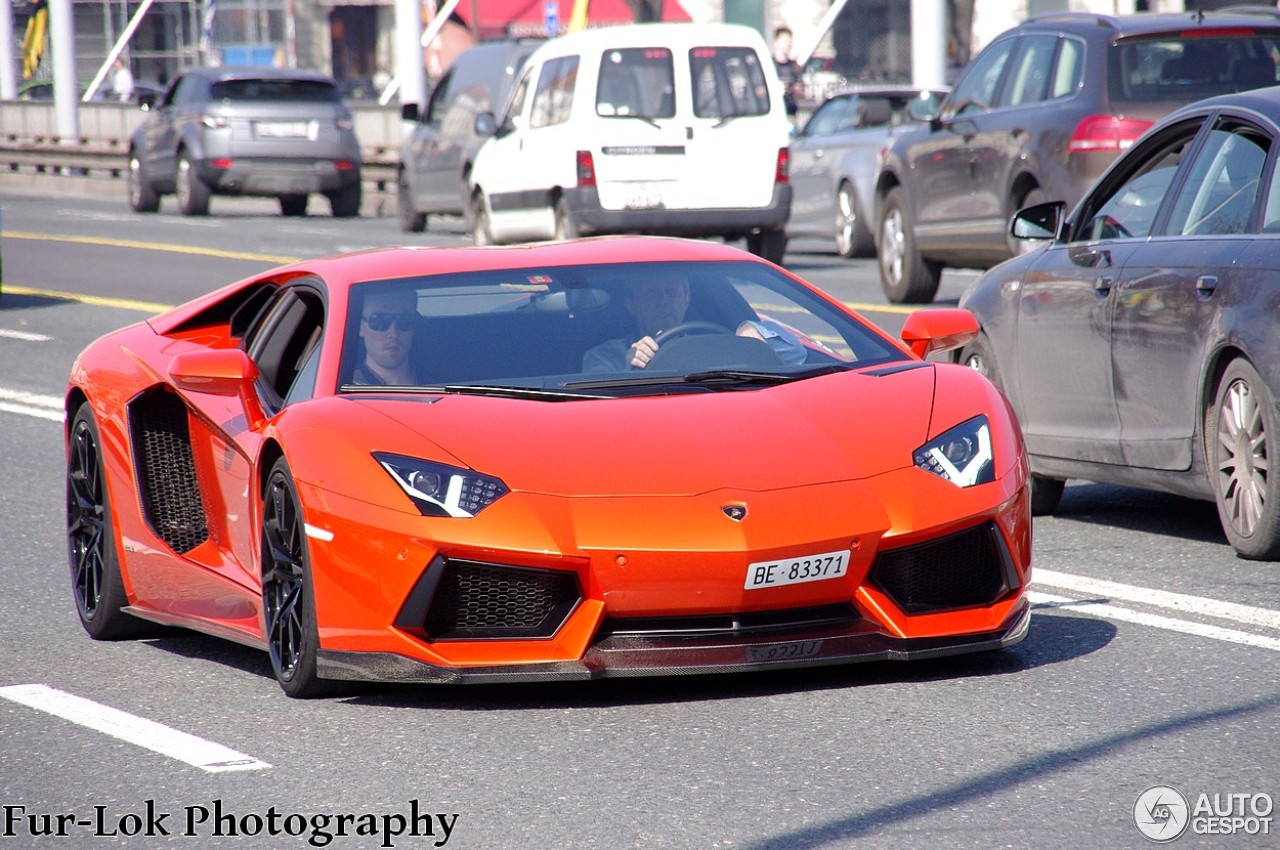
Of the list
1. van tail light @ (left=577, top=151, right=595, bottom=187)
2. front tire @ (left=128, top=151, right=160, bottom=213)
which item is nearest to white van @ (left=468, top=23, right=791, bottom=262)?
van tail light @ (left=577, top=151, right=595, bottom=187)

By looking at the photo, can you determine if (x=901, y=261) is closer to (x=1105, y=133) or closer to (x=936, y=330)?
(x=1105, y=133)

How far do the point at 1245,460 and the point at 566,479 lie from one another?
2.73 m

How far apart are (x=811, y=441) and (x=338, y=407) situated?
1.20 m

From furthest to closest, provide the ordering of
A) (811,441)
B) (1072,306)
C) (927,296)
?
(927,296)
(1072,306)
(811,441)

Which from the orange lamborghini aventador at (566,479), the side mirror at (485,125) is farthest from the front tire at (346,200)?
the orange lamborghini aventador at (566,479)

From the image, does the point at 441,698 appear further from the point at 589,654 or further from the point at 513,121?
the point at 513,121

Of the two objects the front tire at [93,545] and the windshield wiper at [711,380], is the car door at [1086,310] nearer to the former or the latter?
the windshield wiper at [711,380]

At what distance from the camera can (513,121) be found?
19766mm

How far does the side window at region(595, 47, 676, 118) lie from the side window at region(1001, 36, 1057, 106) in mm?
4686

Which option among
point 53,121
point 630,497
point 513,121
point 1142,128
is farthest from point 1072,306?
point 53,121

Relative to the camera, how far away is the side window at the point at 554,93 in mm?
18516

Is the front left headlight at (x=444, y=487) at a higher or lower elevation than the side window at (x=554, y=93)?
lower

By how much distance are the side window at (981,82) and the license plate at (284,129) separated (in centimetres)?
1472

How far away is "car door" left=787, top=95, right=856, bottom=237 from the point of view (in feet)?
70.0
